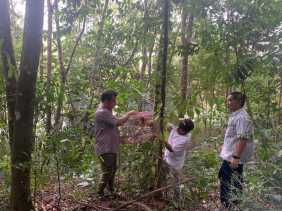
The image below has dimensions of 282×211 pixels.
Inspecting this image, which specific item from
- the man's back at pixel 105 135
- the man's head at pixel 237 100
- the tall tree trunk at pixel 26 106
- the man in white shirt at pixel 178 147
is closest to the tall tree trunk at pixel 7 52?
the tall tree trunk at pixel 26 106

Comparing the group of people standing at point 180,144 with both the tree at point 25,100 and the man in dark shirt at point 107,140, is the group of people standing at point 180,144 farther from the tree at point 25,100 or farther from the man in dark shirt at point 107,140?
the tree at point 25,100

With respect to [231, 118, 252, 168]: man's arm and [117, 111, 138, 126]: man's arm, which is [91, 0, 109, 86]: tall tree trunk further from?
[231, 118, 252, 168]: man's arm

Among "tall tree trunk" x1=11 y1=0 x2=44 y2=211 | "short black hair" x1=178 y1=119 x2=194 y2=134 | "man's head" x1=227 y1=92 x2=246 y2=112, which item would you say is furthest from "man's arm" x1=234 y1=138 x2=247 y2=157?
"tall tree trunk" x1=11 y1=0 x2=44 y2=211

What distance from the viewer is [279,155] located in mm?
3898

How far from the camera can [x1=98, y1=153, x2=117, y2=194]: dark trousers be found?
16.4ft

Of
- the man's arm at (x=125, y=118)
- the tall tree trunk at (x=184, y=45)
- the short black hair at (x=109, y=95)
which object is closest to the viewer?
the tall tree trunk at (x=184, y=45)

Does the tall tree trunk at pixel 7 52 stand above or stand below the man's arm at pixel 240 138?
above

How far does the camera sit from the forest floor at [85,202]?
4.43 metres

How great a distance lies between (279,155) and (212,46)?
1273 millimetres

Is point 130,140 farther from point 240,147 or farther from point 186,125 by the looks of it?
point 240,147

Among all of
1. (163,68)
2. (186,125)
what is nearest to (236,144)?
(186,125)

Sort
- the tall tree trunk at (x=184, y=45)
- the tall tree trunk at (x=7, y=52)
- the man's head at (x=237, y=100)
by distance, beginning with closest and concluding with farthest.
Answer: the tall tree trunk at (x=184, y=45)
the tall tree trunk at (x=7, y=52)
the man's head at (x=237, y=100)

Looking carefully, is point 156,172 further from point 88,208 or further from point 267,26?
point 267,26

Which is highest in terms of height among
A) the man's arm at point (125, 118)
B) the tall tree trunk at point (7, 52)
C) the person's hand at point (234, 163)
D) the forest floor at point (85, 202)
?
the tall tree trunk at point (7, 52)
